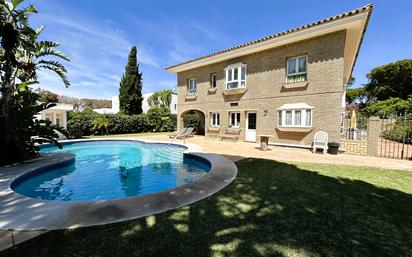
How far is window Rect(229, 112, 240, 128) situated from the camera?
1670cm

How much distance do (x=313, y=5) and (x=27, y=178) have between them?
1808 centimetres

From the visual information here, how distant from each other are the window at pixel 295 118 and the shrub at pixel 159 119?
17.6 meters

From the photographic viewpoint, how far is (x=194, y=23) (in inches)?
649

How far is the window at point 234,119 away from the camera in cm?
1670

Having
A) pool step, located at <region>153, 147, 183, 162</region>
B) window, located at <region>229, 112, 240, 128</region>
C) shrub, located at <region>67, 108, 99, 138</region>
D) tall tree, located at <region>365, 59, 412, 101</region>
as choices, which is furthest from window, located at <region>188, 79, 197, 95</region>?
tall tree, located at <region>365, 59, 412, 101</region>

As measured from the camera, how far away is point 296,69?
13281 mm

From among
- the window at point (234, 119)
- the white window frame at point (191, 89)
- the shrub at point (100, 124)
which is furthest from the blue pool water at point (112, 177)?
the shrub at point (100, 124)

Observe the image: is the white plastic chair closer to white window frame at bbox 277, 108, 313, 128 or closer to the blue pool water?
white window frame at bbox 277, 108, 313, 128

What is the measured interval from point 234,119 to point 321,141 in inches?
285

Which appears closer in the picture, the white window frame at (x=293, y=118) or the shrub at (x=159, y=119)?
the white window frame at (x=293, y=118)

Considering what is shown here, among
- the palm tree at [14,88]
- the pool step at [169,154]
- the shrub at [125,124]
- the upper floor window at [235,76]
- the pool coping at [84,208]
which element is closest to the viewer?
the pool coping at [84,208]

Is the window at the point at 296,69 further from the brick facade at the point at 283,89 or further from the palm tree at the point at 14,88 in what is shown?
the palm tree at the point at 14,88

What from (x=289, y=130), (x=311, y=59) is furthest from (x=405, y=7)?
(x=289, y=130)

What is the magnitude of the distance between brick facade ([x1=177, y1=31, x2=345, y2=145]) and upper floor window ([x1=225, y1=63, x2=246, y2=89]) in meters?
0.45
